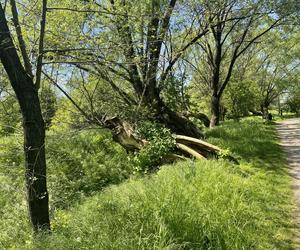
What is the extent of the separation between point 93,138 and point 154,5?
4.84m

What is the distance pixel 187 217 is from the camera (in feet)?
12.3

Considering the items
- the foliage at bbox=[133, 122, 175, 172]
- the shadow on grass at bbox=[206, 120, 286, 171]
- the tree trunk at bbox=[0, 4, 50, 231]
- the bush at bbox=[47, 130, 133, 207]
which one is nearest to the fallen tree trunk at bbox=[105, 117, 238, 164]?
the foliage at bbox=[133, 122, 175, 172]

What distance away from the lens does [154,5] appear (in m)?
9.16

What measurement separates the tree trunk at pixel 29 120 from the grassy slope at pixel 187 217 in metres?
0.57

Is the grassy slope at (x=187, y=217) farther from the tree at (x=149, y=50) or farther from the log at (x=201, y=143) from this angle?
the tree at (x=149, y=50)

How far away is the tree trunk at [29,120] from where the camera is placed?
3.64 metres

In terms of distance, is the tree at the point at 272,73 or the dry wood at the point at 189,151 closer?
the dry wood at the point at 189,151

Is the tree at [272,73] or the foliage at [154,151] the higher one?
the tree at [272,73]

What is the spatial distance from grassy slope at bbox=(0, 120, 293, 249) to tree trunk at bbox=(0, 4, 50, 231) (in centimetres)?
57

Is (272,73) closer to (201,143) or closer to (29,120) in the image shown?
(201,143)

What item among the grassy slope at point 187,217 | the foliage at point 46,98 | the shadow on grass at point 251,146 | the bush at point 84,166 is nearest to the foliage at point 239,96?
the shadow on grass at point 251,146

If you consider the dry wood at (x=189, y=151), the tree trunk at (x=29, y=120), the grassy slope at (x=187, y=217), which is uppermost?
the tree trunk at (x=29, y=120)

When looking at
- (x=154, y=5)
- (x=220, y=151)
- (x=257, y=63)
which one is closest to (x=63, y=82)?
(x=154, y=5)

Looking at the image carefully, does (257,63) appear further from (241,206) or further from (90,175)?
(241,206)
